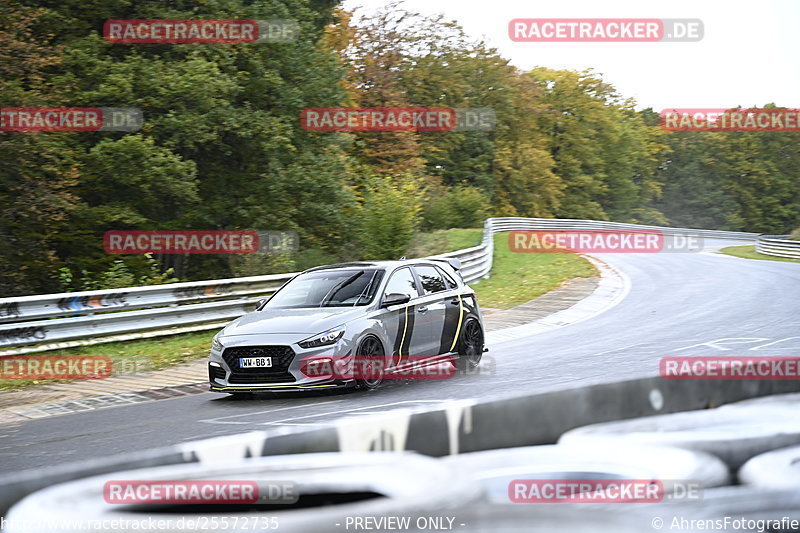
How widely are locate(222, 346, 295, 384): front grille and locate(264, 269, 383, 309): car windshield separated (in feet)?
4.19

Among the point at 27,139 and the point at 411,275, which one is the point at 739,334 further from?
the point at 27,139

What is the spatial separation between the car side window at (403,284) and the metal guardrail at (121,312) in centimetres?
523

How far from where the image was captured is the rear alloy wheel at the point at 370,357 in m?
10.3

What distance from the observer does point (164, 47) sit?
94.7ft

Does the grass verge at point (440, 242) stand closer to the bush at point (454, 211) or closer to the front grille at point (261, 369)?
the bush at point (454, 211)

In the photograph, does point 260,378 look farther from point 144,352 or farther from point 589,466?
point 589,466

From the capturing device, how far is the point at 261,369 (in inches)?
395

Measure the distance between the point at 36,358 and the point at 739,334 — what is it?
36.2ft

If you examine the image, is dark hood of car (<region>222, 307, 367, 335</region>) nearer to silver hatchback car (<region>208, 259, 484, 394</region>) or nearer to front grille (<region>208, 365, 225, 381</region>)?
silver hatchback car (<region>208, 259, 484, 394</region>)

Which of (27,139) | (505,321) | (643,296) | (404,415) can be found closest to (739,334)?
(505,321)

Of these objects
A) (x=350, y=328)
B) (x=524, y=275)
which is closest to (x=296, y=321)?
(x=350, y=328)

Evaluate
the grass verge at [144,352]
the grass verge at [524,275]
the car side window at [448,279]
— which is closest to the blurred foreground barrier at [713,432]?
the car side window at [448,279]

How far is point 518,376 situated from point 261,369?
129 inches

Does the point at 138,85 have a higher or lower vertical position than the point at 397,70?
lower
